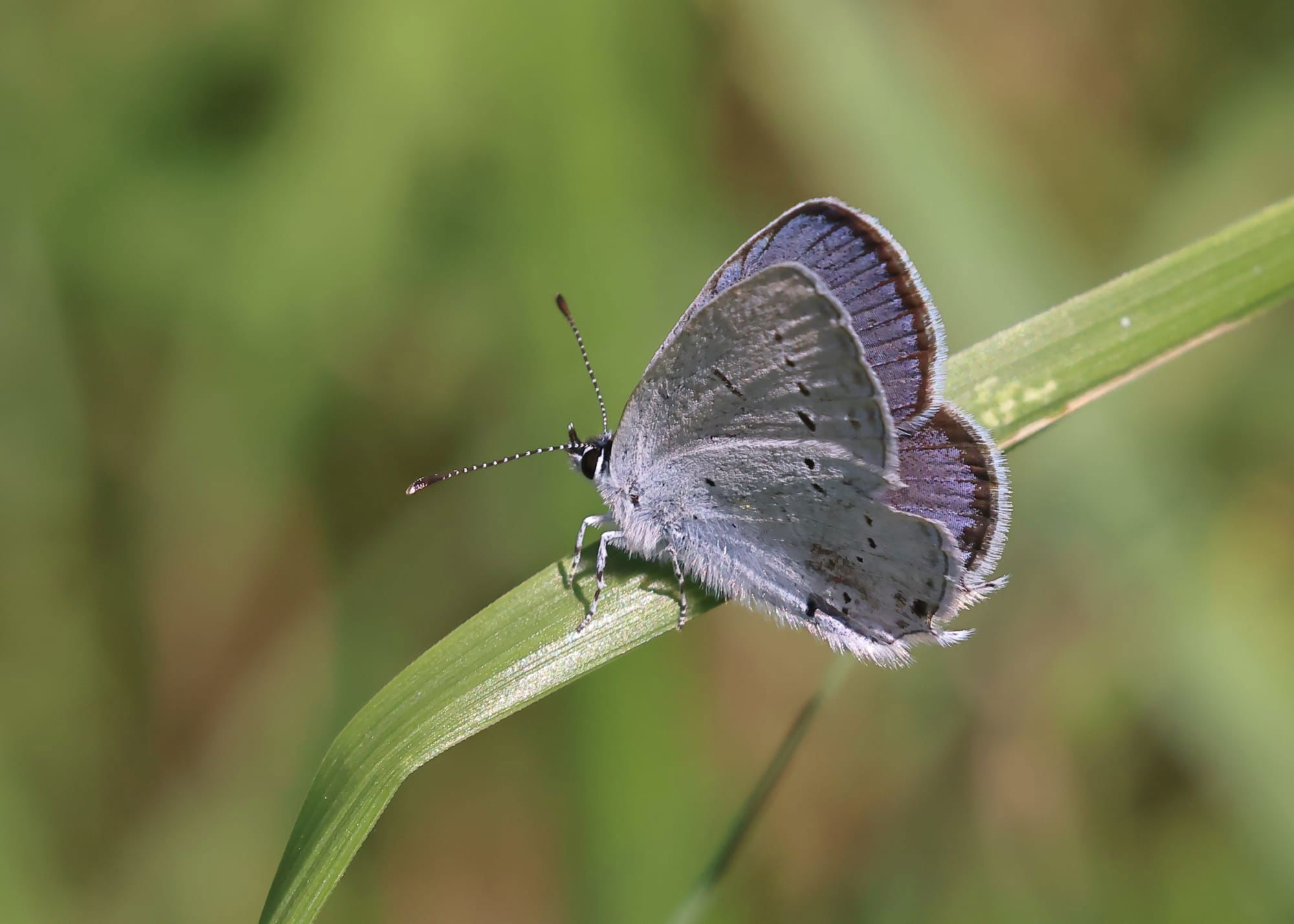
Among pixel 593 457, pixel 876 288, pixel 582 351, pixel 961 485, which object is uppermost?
pixel 582 351

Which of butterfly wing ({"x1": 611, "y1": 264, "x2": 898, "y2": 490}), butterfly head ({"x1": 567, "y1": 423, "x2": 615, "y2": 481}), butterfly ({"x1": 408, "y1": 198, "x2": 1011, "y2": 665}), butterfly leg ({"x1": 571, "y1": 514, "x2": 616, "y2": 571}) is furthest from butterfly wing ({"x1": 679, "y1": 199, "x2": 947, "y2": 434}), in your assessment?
butterfly leg ({"x1": 571, "y1": 514, "x2": 616, "y2": 571})

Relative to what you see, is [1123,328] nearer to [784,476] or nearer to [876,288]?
[876,288]

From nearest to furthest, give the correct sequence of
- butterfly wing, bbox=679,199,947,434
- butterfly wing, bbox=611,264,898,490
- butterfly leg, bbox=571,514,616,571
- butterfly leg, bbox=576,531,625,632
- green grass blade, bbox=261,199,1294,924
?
green grass blade, bbox=261,199,1294,924
butterfly wing, bbox=611,264,898,490
butterfly wing, bbox=679,199,947,434
butterfly leg, bbox=576,531,625,632
butterfly leg, bbox=571,514,616,571

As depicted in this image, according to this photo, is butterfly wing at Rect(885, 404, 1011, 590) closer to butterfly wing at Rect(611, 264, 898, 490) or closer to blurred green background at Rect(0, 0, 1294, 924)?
butterfly wing at Rect(611, 264, 898, 490)

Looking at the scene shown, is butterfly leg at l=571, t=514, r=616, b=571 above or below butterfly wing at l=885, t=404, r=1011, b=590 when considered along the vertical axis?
above

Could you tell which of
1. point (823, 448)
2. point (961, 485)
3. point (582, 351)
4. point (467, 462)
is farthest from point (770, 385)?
point (467, 462)

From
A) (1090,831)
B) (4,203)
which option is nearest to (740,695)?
(1090,831)

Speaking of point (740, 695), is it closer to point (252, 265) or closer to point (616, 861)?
point (616, 861)
